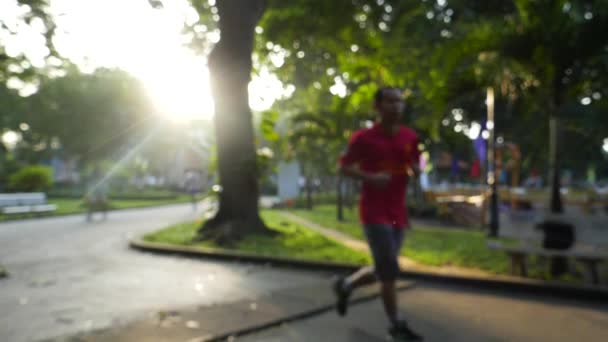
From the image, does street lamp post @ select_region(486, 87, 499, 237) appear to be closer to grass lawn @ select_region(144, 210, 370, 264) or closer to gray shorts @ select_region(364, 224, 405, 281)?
grass lawn @ select_region(144, 210, 370, 264)

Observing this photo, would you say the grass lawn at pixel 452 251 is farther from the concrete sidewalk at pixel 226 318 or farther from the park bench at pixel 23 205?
the park bench at pixel 23 205

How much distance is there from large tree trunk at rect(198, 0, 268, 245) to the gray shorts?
6.47m

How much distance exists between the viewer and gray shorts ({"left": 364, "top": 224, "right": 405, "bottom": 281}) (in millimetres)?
3895

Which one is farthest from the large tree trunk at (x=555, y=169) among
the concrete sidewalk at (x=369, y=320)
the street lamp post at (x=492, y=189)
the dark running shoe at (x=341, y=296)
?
the street lamp post at (x=492, y=189)

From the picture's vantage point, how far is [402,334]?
12.7 ft

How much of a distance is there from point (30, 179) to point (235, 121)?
76.3ft

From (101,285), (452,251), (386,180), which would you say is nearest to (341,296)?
(386,180)

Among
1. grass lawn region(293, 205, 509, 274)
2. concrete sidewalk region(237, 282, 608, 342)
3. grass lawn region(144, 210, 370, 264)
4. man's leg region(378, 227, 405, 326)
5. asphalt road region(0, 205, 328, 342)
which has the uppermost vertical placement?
man's leg region(378, 227, 405, 326)

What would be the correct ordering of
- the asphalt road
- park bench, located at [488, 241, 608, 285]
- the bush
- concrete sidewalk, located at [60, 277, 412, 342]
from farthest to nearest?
the bush
park bench, located at [488, 241, 608, 285]
the asphalt road
concrete sidewalk, located at [60, 277, 412, 342]

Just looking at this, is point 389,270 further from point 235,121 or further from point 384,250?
point 235,121

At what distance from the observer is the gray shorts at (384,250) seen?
389cm

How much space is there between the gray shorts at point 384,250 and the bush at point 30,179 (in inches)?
1167

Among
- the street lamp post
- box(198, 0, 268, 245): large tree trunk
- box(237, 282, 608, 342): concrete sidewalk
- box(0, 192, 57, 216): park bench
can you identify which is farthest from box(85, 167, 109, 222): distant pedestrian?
box(237, 282, 608, 342): concrete sidewalk

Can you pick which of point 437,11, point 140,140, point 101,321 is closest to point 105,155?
point 140,140
